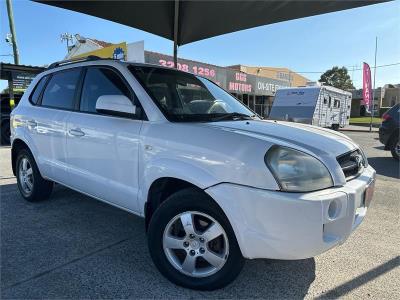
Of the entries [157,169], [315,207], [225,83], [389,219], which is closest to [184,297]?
[157,169]

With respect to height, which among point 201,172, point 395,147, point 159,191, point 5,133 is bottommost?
point 5,133

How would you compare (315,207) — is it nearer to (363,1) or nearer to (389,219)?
(389,219)

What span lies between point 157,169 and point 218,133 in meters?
0.60

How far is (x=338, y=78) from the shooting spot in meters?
77.0

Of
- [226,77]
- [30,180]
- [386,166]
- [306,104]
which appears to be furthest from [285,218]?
[226,77]

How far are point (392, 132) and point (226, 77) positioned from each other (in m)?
14.0

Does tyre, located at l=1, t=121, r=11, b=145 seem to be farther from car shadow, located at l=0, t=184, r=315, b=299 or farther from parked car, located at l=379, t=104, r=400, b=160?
parked car, located at l=379, t=104, r=400, b=160

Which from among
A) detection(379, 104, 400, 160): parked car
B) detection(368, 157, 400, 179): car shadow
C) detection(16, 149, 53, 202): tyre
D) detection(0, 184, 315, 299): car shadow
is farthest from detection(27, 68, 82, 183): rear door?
detection(379, 104, 400, 160): parked car

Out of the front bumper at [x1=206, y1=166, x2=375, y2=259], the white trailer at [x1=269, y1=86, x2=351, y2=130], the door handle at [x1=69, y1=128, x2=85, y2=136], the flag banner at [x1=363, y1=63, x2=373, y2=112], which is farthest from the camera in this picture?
the flag banner at [x1=363, y1=63, x2=373, y2=112]

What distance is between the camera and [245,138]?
262cm

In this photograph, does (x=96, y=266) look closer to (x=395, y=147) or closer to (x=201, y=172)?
(x=201, y=172)

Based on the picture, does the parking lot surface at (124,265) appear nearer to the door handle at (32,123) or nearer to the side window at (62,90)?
the door handle at (32,123)

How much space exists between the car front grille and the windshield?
112 cm

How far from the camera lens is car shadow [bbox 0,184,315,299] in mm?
2783
